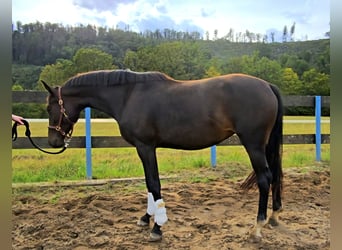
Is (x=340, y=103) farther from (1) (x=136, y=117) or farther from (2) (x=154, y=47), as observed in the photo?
(2) (x=154, y=47)

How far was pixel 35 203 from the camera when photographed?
12.8ft

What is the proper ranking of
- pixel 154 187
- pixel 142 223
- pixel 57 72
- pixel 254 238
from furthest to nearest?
pixel 57 72, pixel 142 223, pixel 154 187, pixel 254 238

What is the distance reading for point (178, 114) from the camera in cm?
298

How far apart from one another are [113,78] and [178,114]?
2.30 ft

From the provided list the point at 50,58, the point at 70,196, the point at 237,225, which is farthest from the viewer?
the point at 50,58

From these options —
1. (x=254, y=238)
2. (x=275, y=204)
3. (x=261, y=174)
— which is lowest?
(x=254, y=238)

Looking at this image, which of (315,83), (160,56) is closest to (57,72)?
(160,56)

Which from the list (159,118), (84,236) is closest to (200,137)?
(159,118)

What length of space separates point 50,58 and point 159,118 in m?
3.08

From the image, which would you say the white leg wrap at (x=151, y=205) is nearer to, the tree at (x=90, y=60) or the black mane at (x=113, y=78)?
the black mane at (x=113, y=78)

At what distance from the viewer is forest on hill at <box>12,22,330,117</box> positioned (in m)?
4.88

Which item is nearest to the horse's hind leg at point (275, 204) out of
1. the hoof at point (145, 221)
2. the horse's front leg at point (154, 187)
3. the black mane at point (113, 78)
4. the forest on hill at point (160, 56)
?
the horse's front leg at point (154, 187)

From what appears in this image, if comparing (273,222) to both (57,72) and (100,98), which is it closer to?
(100,98)

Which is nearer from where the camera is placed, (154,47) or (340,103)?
(340,103)
